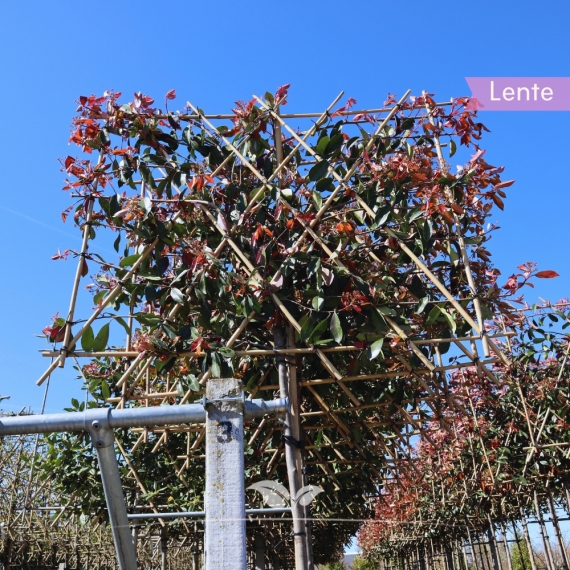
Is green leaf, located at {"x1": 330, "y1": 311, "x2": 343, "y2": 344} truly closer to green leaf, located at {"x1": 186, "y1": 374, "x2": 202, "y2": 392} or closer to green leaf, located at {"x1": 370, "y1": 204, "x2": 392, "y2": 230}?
green leaf, located at {"x1": 370, "y1": 204, "x2": 392, "y2": 230}

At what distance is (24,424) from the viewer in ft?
9.20

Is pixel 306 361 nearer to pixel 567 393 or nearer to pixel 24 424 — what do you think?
pixel 24 424

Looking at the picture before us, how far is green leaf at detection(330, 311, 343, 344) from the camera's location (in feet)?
13.3

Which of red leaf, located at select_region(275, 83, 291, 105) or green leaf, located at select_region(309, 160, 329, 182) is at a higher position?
red leaf, located at select_region(275, 83, 291, 105)

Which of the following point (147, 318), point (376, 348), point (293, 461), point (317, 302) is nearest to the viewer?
point (376, 348)

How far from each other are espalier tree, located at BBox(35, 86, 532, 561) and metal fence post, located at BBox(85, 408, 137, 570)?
1668mm

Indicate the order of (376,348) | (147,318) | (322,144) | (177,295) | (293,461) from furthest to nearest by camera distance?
(322,144), (147,318), (177,295), (293,461), (376,348)

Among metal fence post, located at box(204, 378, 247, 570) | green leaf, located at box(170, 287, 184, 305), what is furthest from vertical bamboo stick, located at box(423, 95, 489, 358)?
green leaf, located at box(170, 287, 184, 305)

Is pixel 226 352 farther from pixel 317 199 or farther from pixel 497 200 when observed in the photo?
pixel 497 200

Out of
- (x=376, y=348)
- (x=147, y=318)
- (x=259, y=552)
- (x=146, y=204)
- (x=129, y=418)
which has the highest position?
(x=146, y=204)

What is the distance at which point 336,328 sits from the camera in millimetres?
4082

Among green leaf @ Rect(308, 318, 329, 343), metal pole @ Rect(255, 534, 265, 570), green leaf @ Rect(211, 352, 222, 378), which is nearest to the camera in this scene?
green leaf @ Rect(308, 318, 329, 343)

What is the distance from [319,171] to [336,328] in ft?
3.97

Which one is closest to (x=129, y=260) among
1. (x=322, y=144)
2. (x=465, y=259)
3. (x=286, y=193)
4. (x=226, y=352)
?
(x=226, y=352)
